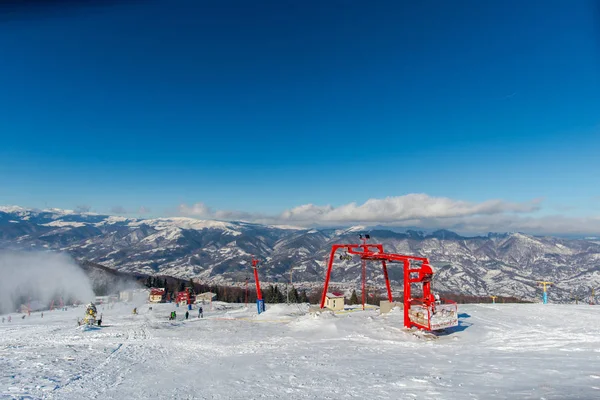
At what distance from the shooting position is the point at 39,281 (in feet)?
418

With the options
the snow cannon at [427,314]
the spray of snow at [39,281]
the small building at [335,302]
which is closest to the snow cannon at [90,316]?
the small building at [335,302]

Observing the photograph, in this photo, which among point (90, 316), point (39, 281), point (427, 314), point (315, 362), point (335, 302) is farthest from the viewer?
point (39, 281)

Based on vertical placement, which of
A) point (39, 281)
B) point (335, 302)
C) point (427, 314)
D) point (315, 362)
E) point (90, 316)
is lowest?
point (39, 281)

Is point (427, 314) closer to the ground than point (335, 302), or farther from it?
farther from it

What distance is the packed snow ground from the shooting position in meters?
12.4

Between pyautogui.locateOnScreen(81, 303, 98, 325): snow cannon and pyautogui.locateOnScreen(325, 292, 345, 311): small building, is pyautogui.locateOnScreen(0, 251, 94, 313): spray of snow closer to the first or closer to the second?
pyautogui.locateOnScreen(81, 303, 98, 325): snow cannon

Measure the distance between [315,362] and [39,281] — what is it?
151 metres

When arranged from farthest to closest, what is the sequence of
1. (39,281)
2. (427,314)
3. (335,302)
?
(39,281)
(335,302)
(427,314)

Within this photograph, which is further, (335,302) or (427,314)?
(335,302)

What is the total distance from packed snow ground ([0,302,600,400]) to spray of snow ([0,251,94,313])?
9991 cm

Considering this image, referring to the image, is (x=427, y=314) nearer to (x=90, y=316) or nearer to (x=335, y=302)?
(x=335, y=302)

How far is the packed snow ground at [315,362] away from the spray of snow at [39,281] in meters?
99.9

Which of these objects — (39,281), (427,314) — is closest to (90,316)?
(427,314)

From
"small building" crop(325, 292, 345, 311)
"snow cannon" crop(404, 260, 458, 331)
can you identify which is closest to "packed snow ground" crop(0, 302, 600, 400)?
"snow cannon" crop(404, 260, 458, 331)
